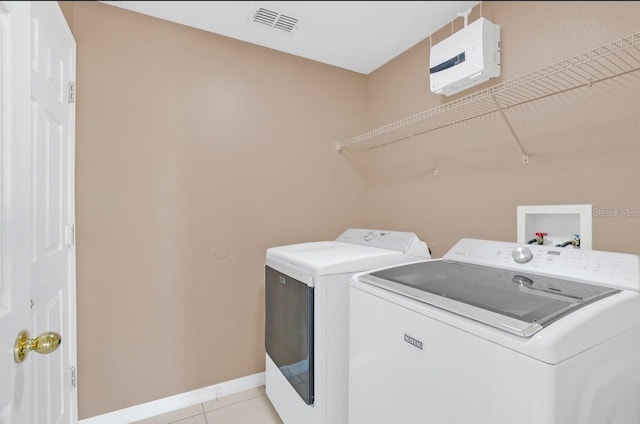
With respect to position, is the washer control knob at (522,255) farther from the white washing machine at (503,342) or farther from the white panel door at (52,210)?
the white panel door at (52,210)

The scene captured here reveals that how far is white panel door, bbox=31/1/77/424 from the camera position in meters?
0.46

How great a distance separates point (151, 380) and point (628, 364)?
7.30ft

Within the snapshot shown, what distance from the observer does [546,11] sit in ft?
4.79

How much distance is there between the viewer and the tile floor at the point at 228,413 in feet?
6.15

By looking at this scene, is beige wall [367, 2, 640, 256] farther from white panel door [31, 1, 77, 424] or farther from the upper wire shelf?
white panel door [31, 1, 77, 424]

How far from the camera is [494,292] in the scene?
104 centimetres

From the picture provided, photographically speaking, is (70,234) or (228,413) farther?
(228,413)

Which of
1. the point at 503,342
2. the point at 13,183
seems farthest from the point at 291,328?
the point at 13,183

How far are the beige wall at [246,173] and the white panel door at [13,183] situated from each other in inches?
40.2

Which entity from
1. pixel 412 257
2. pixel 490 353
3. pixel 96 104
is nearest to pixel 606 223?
pixel 412 257

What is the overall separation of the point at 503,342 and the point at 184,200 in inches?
70.6

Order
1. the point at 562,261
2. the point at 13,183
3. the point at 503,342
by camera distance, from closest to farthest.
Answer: the point at 13,183
the point at 503,342
the point at 562,261

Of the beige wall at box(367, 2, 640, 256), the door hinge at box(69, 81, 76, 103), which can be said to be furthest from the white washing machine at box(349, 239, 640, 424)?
A: the door hinge at box(69, 81, 76, 103)

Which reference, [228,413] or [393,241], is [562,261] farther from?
→ [228,413]
